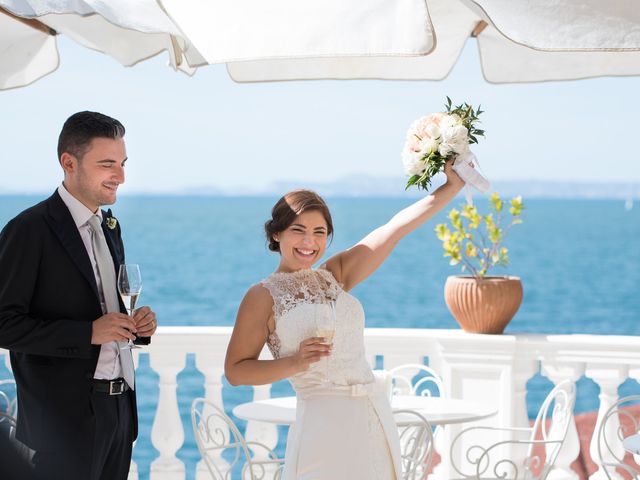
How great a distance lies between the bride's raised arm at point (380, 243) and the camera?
3.44 m

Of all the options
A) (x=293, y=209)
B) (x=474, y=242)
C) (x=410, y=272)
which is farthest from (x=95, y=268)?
(x=410, y=272)

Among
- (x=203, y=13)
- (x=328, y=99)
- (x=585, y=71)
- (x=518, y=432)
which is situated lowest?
(x=518, y=432)

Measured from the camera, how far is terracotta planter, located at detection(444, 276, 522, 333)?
5.28 meters

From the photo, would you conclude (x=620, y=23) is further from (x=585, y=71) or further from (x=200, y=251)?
(x=200, y=251)

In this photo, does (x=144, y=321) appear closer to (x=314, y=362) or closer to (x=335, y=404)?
(x=314, y=362)

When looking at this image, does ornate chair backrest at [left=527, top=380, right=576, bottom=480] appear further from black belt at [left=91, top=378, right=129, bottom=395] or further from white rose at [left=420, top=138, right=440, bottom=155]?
black belt at [left=91, top=378, right=129, bottom=395]

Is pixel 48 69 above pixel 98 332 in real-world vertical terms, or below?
above

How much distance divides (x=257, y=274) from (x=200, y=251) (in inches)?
189

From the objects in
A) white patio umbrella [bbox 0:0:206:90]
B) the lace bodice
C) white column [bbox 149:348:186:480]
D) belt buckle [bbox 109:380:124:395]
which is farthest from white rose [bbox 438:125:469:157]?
white column [bbox 149:348:186:480]

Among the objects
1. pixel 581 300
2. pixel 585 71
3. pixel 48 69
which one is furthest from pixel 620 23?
pixel 581 300

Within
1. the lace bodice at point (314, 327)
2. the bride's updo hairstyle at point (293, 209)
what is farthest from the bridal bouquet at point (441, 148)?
the lace bodice at point (314, 327)

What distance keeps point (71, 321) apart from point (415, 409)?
176cm

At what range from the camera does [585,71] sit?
13.1 ft

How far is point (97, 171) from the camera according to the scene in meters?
3.01
